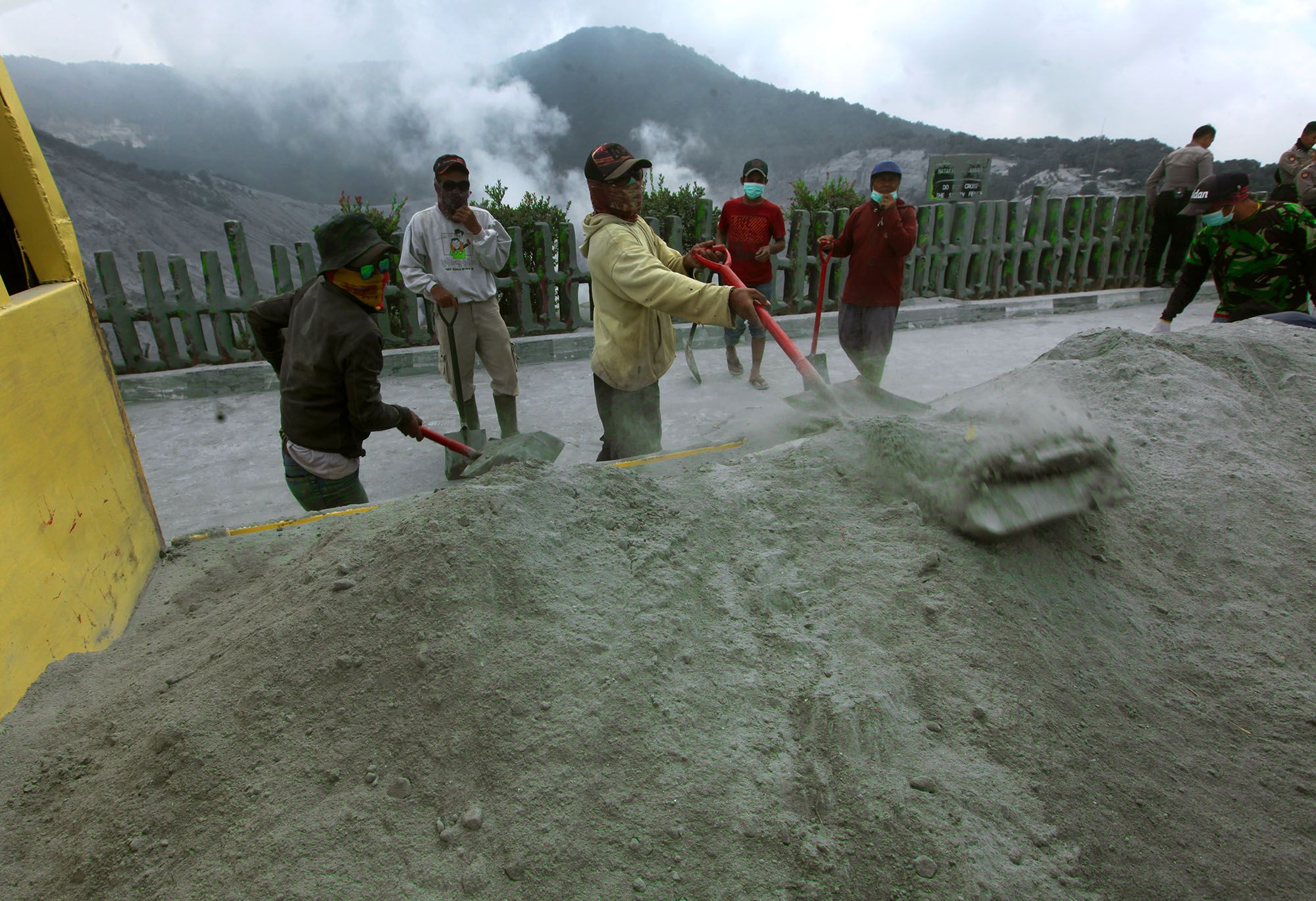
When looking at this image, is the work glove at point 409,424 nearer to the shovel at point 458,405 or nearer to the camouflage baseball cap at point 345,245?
the camouflage baseball cap at point 345,245

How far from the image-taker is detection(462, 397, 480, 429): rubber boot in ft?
14.1

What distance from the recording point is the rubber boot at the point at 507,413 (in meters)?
4.44

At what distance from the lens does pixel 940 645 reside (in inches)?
62.0

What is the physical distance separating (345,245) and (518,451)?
1.05 m

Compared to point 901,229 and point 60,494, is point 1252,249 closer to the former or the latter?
point 901,229

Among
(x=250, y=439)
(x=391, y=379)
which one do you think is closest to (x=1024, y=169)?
(x=391, y=379)

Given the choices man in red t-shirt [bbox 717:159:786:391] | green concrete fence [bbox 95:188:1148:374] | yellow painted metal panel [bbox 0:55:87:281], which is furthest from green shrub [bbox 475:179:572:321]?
yellow painted metal panel [bbox 0:55:87:281]

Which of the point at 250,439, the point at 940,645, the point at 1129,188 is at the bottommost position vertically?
the point at 250,439

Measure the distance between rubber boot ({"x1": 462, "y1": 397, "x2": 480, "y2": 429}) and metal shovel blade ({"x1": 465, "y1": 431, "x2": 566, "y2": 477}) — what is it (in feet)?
3.65

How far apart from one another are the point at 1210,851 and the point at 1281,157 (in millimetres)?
10075

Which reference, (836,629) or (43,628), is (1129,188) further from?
(43,628)

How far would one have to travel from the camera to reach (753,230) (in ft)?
18.4

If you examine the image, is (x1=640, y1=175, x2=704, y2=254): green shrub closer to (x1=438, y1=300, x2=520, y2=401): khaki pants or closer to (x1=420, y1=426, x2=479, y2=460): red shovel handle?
(x1=438, y1=300, x2=520, y2=401): khaki pants

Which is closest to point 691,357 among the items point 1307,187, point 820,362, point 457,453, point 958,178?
point 820,362
